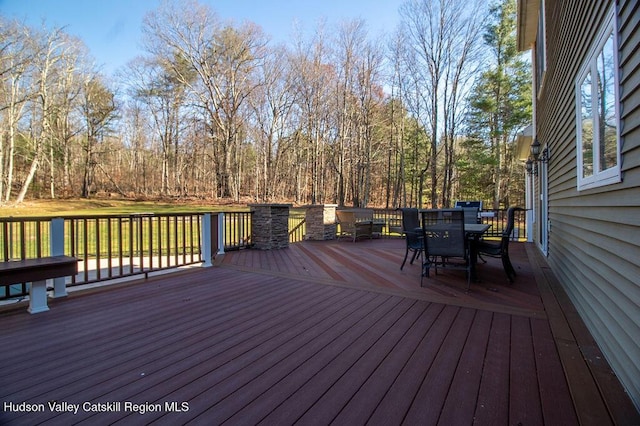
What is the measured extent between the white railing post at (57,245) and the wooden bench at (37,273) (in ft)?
0.65

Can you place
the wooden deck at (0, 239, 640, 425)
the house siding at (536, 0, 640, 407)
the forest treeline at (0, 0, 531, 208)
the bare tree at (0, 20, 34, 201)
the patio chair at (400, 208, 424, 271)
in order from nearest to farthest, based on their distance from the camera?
the wooden deck at (0, 239, 640, 425) → the house siding at (536, 0, 640, 407) → the patio chair at (400, 208, 424, 271) → the bare tree at (0, 20, 34, 201) → the forest treeline at (0, 0, 531, 208)

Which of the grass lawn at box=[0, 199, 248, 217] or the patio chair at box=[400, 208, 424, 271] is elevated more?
the grass lawn at box=[0, 199, 248, 217]

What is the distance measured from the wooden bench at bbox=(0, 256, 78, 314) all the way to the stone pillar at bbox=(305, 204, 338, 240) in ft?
19.3

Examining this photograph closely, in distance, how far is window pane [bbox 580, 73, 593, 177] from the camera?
2579 mm

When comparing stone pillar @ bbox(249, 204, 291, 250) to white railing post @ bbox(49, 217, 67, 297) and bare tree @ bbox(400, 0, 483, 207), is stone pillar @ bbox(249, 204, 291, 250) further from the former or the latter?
bare tree @ bbox(400, 0, 483, 207)

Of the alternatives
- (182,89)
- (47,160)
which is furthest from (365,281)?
(47,160)

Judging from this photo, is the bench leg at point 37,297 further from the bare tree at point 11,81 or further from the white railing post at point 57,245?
the bare tree at point 11,81

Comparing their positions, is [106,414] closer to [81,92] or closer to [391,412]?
[391,412]

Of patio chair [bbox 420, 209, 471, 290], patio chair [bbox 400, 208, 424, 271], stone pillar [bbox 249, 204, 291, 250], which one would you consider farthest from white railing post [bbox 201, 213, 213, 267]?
patio chair [bbox 420, 209, 471, 290]

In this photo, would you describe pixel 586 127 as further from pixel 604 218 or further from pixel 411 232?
pixel 411 232

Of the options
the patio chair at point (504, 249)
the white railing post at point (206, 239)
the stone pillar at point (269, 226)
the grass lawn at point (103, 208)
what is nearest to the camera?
the patio chair at point (504, 249)

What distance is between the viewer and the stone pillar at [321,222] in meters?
8.41

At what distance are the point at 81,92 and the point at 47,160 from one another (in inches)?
196

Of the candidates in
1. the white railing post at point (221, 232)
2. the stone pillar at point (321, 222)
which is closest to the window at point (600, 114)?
the white railing post at point (221, 232)
